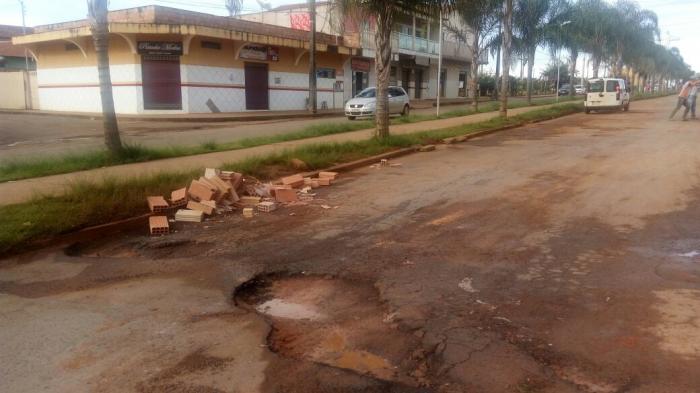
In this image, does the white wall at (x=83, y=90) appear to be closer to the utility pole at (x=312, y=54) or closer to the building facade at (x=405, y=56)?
the utility pole at (x=312, y=54)

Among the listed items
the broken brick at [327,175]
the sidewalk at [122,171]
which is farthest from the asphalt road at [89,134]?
the broken brick at [327,175]

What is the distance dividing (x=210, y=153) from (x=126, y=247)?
6125mm

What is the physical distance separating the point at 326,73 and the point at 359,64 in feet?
13.8

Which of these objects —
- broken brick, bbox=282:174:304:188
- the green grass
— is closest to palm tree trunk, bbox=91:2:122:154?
the green grass

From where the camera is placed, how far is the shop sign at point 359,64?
128ft

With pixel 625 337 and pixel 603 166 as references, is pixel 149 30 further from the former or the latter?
pixel 625 337

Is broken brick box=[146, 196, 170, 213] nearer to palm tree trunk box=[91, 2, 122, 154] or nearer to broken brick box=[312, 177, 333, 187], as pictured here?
broken brick box=[312, 177, 333, 187]

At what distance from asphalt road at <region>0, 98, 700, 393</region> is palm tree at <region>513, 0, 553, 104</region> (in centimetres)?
2311

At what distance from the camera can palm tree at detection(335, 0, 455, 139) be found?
13.4 metres

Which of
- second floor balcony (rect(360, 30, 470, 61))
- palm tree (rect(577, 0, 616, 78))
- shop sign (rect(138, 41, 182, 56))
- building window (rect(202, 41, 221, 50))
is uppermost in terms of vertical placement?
palm tree (rect(577, 0, 616, 78))

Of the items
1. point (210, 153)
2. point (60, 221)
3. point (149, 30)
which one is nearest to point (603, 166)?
point (210, 153)

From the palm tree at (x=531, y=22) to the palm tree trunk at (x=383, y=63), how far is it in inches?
703

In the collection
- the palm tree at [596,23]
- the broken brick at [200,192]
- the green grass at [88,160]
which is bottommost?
the broken brick at [200,192]

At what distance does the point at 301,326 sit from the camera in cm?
432
